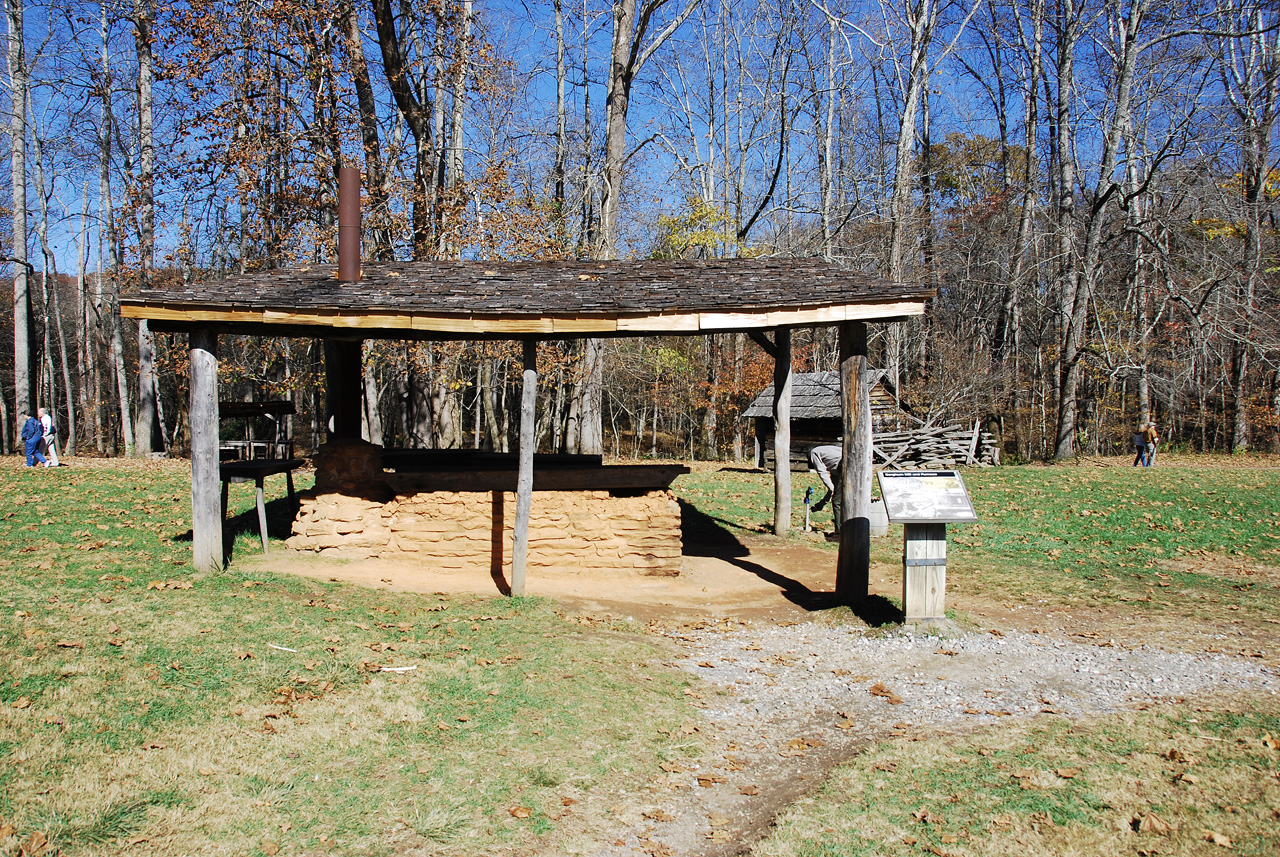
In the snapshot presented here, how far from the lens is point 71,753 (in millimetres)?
3988

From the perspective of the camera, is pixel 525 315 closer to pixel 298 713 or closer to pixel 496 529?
pixel 496 529

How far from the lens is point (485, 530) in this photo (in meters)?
9.12

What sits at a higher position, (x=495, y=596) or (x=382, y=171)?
(x=382, y=171)

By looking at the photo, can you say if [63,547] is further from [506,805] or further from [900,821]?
[900,821]

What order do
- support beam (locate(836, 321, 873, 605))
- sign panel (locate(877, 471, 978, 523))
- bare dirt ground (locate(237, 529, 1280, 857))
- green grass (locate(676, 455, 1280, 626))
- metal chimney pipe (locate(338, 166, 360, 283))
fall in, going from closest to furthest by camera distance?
bare dirt ground (locate(237, 529, 1280, 857))
sign panel (locate(877, 471, 978, 523))
support beam (locate(836, 321, 873, 605))
green grass (locate(676, 455, 1280, 626))
metal chimney pipe (locate(338, 166, 360, 283))

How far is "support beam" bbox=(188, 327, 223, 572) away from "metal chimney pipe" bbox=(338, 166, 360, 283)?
1.65 m

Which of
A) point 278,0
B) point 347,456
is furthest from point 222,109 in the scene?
point 347,456

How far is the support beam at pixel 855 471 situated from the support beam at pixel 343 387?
20.2ft

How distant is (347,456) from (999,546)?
8.55 metres

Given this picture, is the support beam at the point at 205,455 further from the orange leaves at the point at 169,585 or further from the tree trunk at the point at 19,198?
the tree trunk at the point at 19,198

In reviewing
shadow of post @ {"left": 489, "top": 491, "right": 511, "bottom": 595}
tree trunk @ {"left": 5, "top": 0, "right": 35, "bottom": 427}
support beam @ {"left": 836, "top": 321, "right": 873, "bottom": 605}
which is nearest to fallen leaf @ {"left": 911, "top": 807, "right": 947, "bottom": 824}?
support beam @ {"left": 836, "top": 321, "right": 873, "bottom": 605}

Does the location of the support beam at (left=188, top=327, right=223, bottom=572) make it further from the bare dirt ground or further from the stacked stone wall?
the stacked stone wall

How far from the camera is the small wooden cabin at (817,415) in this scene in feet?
72.3

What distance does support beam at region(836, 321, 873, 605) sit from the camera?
25.9ft
